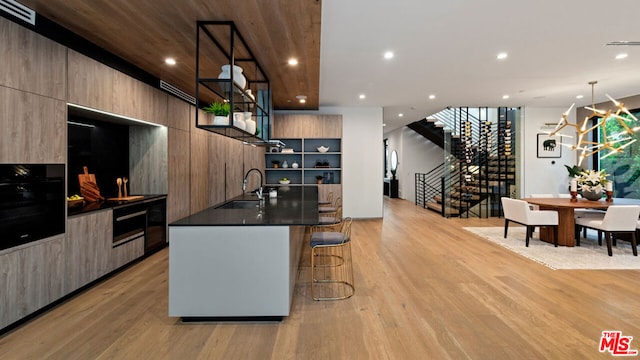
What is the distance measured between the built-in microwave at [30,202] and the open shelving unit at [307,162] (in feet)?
16.2

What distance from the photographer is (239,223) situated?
2561mm

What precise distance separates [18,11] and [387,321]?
3902 mm

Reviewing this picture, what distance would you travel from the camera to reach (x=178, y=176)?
507cm

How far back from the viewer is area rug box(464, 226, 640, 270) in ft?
13.7

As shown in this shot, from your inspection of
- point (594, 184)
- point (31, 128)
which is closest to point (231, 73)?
point (31, 128)

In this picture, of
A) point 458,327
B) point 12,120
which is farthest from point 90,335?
point 458,327

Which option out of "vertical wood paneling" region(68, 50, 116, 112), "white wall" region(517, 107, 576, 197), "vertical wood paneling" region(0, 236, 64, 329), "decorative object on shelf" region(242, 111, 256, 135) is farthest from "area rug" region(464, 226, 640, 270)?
"vertical wood paneling" region(68, 50, 116, 112)

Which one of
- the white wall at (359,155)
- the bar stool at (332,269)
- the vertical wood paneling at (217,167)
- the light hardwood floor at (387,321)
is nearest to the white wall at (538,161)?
the white wall at (359,155)

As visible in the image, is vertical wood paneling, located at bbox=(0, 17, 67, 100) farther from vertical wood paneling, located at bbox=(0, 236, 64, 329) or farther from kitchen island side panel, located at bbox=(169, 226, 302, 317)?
kitchen island side panel, located at bbox=(169, 226, 302, 317)

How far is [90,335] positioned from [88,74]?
2543mm

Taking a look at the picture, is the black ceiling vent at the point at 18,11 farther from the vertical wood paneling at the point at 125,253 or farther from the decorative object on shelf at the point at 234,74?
the vertical wood paneling at the point at 125,253

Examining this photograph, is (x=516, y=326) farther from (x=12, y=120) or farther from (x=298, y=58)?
(x=12, y=120)

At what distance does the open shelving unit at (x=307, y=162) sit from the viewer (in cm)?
777

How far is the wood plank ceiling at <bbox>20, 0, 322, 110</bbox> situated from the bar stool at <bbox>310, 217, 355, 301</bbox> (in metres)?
2.02
